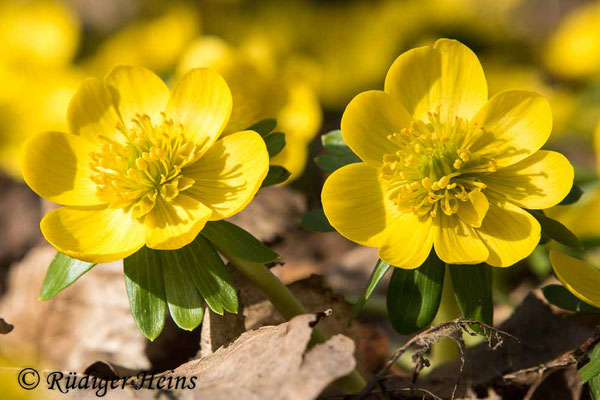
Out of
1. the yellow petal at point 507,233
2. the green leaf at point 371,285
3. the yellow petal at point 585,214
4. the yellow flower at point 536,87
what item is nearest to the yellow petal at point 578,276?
the yellow petal at point 507,233

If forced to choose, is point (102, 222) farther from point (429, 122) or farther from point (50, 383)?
point (429, 122)

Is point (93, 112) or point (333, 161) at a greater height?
point (93, 112)

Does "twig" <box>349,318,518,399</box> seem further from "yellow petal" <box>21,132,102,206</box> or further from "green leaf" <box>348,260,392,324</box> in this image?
"yellow petal" <box>21,132,102,206</box>

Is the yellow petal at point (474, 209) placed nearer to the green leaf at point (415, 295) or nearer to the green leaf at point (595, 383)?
the green leaf at point (415, 295)

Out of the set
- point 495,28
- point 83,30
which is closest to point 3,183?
point 83,30

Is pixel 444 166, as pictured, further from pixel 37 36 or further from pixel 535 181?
pixel 37 36

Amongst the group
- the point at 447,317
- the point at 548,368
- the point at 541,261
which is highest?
the point at 548,368

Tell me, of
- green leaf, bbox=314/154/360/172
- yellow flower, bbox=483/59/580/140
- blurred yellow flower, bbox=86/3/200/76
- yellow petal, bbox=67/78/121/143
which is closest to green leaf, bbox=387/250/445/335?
green leaf, bbox=314/154/360/172

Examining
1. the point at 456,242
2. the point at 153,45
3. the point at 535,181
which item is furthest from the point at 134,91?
the point at 153,45
